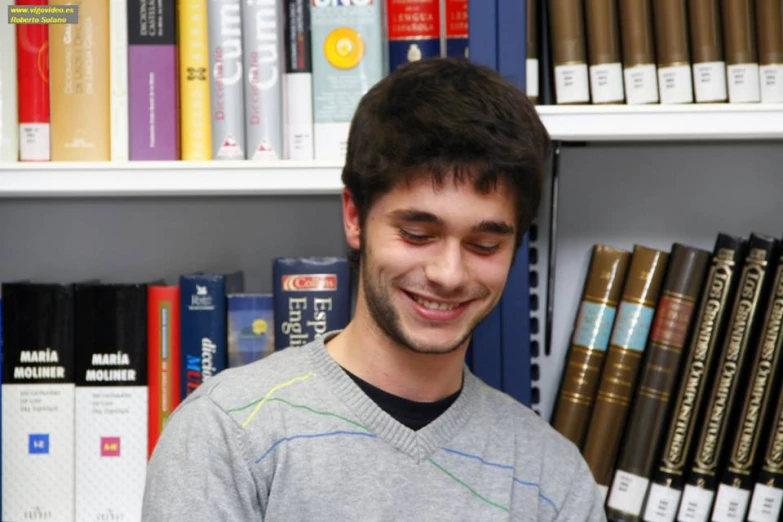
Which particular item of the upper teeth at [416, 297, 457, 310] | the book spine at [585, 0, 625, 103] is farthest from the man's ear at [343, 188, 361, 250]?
the book spine at [585, 0, 625, 103]

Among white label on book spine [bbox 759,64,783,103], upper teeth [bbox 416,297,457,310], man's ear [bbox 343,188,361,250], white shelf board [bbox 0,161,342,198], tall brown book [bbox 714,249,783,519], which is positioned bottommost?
tall brown book [bbox 714,249,783,519]

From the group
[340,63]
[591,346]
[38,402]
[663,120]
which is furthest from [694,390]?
[38,402]

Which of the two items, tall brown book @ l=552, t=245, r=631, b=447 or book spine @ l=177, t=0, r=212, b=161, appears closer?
book spine @ l=177, t=0, r=212, b=161

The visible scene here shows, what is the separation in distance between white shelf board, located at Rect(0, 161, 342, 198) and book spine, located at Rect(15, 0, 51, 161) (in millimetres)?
38

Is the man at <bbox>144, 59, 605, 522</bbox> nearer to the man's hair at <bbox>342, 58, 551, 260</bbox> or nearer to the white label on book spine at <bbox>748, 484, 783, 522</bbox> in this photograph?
the man's hair at <bbox>342, 58, 551, 260</bbox>

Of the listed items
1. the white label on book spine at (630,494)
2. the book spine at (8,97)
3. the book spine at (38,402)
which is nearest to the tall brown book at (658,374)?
the white label on book spine at (630,494)

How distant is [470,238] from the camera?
0.96m

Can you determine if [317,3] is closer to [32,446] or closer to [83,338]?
[83,338]

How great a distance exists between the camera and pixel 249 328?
47.6 inches

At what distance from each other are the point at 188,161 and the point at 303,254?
332 millimetres

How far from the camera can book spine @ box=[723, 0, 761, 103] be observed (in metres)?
1.13

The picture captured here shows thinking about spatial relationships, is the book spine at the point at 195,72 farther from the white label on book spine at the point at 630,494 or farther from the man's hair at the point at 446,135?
the white label on book spine at the point at 630,494

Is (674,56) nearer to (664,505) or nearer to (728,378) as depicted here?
(728,378)

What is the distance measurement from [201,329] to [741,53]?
27.9 inches
